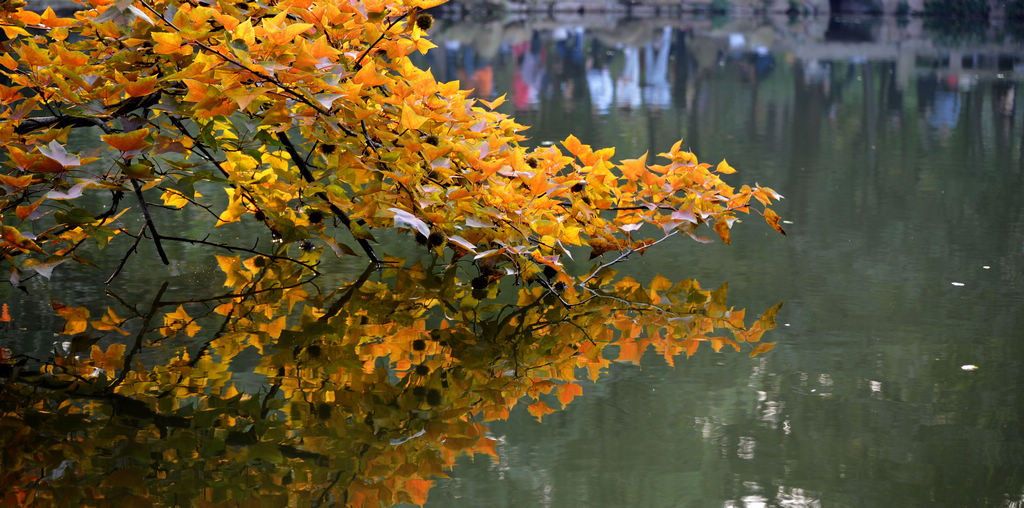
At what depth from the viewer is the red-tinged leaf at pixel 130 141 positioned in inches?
99.5

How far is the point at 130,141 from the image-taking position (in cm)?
256

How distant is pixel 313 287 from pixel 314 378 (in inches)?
30.4

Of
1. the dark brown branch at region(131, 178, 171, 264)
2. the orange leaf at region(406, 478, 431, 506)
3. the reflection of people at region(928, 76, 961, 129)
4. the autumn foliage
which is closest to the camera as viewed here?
the orange leaf at region(406, 478, 431, 506)

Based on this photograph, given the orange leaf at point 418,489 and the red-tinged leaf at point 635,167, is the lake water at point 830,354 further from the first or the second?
the red-tinged leaf at point 635,167

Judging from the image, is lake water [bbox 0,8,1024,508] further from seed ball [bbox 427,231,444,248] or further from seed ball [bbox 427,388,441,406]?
seed ball [bbox 427,231,444,248]

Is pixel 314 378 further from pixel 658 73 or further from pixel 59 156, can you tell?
pixel 658 73

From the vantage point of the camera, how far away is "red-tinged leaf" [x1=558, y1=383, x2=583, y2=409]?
2.29 m

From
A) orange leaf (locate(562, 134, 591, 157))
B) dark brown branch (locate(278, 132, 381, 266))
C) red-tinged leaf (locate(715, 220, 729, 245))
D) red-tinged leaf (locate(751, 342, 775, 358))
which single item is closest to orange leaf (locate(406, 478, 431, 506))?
red-tinged leaf (locate(751, 342, 775, 358))

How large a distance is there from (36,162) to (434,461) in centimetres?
121

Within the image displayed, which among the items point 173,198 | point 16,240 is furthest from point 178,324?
point 173,198

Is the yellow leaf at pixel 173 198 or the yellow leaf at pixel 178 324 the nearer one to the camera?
the yellow leaf at pixel 178 324

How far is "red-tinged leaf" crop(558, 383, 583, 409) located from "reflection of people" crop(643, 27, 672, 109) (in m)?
6.49

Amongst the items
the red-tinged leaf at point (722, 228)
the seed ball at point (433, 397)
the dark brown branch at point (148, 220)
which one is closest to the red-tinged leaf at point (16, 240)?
the dark brown branch at point (148, 220)

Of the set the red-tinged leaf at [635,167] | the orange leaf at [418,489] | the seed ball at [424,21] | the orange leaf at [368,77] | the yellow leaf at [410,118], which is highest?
the seed ball at [424,21]
